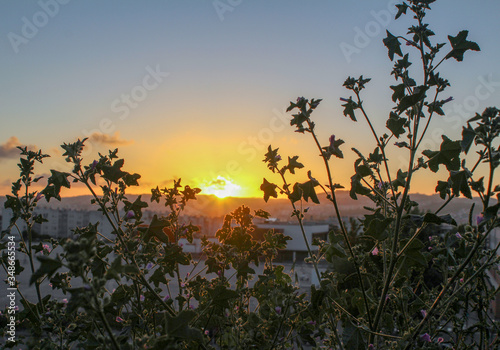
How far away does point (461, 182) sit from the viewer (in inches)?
59.4

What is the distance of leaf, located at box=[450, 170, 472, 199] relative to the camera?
4.92ft

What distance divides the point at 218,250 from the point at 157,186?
645 mm

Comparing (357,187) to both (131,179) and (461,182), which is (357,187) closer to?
(461,182)

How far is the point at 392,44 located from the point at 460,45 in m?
0.28

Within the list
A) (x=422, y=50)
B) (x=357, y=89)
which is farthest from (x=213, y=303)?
(x=422, y=50)

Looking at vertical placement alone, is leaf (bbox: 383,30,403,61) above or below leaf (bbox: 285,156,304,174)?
above

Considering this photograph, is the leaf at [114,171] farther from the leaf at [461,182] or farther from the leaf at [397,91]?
the leaf at [461,182]

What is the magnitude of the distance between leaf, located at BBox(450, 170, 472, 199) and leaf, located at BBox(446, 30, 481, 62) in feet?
1.91

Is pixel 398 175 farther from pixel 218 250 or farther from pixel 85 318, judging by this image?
pixel 85 318

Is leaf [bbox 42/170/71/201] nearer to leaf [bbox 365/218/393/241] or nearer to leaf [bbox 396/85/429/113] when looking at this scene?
leaf [bbox 365/218/393/241]

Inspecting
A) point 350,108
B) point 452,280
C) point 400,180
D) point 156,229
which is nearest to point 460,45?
point 350,108

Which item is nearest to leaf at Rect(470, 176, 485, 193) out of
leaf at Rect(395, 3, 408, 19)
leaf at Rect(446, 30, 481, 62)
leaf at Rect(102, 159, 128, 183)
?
leaf at Rect(446, 30, 481, 62)

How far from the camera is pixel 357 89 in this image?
1.99 m

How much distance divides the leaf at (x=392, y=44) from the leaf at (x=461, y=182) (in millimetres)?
648
